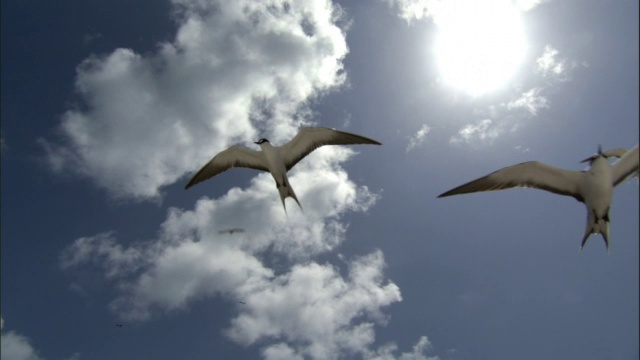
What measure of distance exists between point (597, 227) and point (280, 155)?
13.0 metres

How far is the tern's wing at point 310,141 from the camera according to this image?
2219 centimetres

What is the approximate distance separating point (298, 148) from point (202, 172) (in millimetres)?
4730

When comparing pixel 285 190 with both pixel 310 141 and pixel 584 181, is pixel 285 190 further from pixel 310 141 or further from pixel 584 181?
pixel 584 181

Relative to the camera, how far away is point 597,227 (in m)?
16.8

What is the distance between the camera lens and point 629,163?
1644 cm

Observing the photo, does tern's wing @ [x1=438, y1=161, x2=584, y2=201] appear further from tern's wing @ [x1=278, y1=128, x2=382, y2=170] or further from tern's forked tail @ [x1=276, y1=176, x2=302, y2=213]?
tern's forked tail @ [x1=276, y1=176, x2=302, y2=213]

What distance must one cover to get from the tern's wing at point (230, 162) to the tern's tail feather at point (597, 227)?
13.6 metres

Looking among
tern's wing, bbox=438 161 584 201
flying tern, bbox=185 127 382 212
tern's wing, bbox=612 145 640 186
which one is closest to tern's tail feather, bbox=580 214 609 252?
tern's wing, bbox=612 145 640 186

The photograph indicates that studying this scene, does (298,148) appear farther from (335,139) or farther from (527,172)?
(527,172)

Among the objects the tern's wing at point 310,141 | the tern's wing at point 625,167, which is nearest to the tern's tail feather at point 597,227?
the tern's wing at point 625,167

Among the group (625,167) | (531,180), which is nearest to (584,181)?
(625,167)

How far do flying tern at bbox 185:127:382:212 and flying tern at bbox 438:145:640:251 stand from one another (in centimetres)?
540

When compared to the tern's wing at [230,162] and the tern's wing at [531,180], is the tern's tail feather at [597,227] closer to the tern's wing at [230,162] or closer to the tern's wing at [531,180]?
the tern's wing at [531,180]

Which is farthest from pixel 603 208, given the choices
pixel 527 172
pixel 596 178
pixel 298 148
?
pixel 298 148
